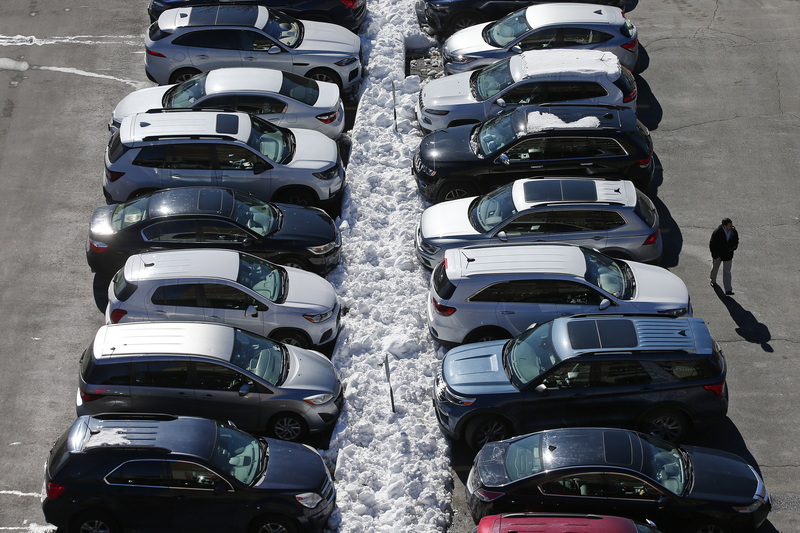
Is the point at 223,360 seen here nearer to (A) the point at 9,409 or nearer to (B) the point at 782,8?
(A) the point at 9,409

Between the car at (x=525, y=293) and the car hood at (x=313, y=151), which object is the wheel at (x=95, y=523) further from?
the car hood at (x=313, y=151)

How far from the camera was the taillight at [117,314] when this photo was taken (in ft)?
47.5

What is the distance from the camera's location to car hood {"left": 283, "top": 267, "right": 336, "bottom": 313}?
14766mm

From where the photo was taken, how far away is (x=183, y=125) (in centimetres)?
1708

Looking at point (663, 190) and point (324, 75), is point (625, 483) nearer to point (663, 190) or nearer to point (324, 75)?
point (663, 190)

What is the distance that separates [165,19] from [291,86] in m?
3.59

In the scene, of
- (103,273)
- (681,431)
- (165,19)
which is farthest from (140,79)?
(681,431)

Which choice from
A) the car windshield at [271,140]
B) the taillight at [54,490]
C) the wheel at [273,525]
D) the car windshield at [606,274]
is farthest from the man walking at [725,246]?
the taillight at [54,490]

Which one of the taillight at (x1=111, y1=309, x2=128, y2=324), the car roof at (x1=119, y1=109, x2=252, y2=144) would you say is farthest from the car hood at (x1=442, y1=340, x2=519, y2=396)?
the car roof at (x1=119, y1=109, x2=252, y2=144)

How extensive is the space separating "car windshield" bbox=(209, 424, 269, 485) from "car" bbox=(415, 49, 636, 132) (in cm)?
864

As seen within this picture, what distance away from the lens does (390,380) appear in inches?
560

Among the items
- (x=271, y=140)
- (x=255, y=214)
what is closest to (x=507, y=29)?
(x=271, y=140)

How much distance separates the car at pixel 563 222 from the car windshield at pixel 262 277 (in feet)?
8.21

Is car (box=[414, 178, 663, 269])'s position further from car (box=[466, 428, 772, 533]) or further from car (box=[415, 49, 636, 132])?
car (box=[466, 428, 772, 533])
